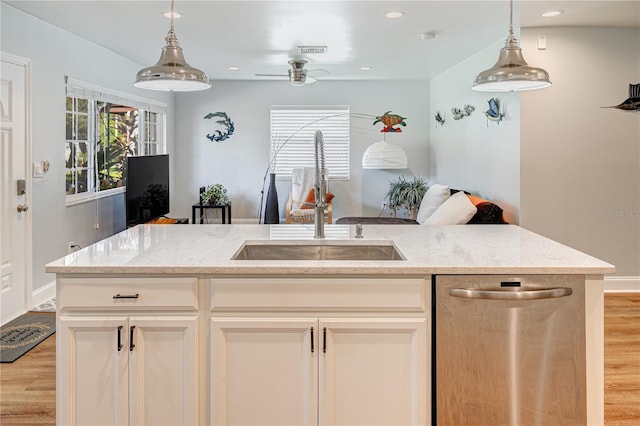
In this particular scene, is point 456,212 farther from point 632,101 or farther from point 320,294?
point 320,294

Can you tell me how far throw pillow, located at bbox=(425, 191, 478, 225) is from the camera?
4789 mm

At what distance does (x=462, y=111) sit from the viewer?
6.53 m

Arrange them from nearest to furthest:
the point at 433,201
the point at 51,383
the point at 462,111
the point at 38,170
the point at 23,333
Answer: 1. the point at 51,383
2. the point at 23,333
3. the point at 38,170
4. the point at 433,201
5. the point at 462,111

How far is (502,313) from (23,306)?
3.84 meters

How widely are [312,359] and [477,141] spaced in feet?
14.8

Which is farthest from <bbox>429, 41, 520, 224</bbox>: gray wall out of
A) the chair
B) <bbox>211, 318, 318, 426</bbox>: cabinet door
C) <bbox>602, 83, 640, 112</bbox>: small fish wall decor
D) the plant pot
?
<bbox>211, 318, 318, 426</bbox>: cabinet door

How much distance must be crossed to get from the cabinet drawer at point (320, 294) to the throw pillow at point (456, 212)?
9.69ft

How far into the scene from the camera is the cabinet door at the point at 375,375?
1.96 meters

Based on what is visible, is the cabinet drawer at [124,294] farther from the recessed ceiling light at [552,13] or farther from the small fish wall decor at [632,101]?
the small fish wall decor at [632,101]

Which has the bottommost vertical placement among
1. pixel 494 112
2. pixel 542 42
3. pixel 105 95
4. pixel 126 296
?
pixel 126 296

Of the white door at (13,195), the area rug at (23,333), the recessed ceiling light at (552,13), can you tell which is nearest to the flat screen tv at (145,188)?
the white door at (13,195)

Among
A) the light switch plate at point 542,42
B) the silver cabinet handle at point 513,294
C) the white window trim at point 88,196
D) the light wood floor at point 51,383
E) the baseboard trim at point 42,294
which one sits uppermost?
the light switch plate at point 542,42

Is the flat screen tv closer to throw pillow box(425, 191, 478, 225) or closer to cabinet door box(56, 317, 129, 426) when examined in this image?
throw pillow box(425, 191, 478, 225)

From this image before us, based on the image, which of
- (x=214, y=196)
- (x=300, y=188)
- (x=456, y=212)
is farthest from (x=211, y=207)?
(x=456, y=212)
